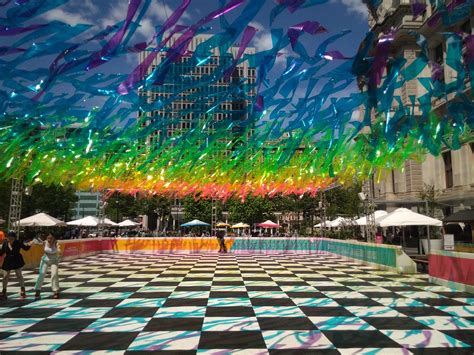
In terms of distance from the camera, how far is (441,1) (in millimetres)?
4312

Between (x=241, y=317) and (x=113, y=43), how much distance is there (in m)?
4.36

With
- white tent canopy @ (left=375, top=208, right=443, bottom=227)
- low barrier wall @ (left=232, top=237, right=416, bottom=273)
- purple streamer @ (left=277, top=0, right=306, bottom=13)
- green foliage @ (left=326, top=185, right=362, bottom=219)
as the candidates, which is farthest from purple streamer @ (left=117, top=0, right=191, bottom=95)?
green foliage @ (left=326, top=185, right=362, bottom=219)

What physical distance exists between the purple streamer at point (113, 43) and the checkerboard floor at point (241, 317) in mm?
3416

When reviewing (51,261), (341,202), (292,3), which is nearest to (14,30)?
(292,3)

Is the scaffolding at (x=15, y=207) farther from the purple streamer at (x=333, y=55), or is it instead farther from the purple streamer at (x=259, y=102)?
the purple streamer at (x=333, y=55)

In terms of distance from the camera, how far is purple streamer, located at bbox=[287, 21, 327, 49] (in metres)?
4.28

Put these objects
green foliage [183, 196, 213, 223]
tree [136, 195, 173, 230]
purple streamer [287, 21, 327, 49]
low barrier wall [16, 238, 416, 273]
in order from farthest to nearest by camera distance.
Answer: tree [136, 195, 173, 230] < green foliage [183, 196, 213, 223] < low barrier wall [16, 238, 416, 273] < purple streamer [287, 21, 327, 49]

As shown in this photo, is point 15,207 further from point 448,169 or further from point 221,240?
point 448,169

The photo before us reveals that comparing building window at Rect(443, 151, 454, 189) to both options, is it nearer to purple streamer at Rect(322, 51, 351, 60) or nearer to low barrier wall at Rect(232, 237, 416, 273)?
low barrier wall at Rect(232, 237, 416, 273)

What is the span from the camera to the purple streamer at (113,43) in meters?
3.83

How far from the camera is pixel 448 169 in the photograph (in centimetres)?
2844

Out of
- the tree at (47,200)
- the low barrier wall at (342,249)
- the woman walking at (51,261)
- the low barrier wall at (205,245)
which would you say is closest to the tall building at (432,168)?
the low barrier wall at (342,249)

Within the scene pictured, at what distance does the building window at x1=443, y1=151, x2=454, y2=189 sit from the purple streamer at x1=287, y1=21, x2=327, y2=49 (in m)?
27.7

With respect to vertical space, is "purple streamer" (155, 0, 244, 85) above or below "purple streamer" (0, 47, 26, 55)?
above
